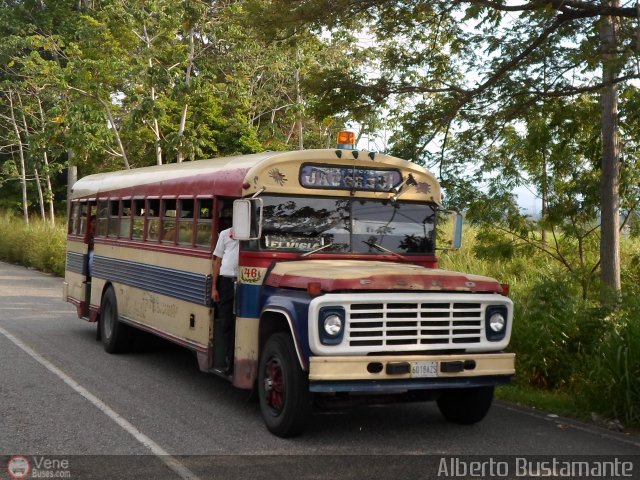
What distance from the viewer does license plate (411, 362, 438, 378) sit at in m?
6.98

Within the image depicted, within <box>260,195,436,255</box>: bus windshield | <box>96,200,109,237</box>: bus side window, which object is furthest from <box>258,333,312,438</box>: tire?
<box>96,200,109,237</box>: bus side window

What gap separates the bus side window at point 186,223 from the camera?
9.49 m

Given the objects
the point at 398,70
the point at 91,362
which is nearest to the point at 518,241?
the point at 398,70

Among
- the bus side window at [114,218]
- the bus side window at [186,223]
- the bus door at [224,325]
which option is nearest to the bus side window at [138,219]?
the bus side window at [114,218]

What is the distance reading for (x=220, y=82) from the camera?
1043 inches

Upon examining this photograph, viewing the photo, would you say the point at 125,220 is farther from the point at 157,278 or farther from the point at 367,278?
the point at 367,278

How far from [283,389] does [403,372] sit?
41.2 inches

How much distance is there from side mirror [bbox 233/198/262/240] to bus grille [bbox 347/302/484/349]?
137 cm

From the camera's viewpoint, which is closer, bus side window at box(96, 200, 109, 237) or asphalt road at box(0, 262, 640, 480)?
asphalt road at box(0, 262, 640, 480)

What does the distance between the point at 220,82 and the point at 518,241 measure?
15.6 metres

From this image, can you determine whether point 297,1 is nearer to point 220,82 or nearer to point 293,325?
point 293,325

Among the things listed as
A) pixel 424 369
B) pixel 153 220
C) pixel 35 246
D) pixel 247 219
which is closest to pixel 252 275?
pixel 247 219

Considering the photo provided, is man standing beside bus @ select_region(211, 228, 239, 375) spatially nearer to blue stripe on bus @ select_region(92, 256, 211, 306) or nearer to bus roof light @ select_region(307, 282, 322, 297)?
blue stripe on bus @ select_region(92, 256, 211, 306)

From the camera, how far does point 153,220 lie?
35.6 feet
